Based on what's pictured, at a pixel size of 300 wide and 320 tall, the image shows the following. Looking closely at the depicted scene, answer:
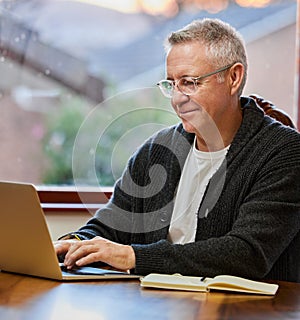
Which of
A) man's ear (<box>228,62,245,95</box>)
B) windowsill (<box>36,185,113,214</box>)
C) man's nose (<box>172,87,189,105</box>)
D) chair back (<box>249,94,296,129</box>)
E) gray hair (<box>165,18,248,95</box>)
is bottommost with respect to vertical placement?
windowsill (<box>36,185,113,214</box>)

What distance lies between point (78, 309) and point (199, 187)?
0.83m

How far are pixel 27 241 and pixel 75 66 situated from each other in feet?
5.48

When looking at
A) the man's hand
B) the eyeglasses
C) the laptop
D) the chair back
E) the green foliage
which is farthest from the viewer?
the green foliage

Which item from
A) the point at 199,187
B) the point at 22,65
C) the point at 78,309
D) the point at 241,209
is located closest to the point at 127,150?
the point at 199,187

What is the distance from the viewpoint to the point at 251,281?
5.89ft

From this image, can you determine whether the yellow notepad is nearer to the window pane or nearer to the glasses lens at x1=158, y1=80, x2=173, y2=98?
the glasses lens at x1=158, y1=80, x2=173, y2=98

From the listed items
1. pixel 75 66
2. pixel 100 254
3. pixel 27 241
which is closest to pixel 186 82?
pixel 100 254

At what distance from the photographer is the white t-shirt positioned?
2250 mm

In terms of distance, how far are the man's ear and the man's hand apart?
0.62 m

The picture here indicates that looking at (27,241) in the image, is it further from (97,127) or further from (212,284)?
(97,127)

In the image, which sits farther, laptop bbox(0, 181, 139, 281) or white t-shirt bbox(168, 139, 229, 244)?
white t-shirt bbox(168, 139, 229, 244)

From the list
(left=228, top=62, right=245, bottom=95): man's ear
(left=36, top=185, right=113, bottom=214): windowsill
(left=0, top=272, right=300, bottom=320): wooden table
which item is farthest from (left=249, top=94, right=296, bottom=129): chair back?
(left=36, top=185, right=113, bottom=214): windowsill

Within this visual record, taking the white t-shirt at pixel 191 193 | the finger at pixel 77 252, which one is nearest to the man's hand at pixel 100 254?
the finger at pixel 77 252

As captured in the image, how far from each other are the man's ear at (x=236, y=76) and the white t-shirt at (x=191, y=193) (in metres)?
0.18
